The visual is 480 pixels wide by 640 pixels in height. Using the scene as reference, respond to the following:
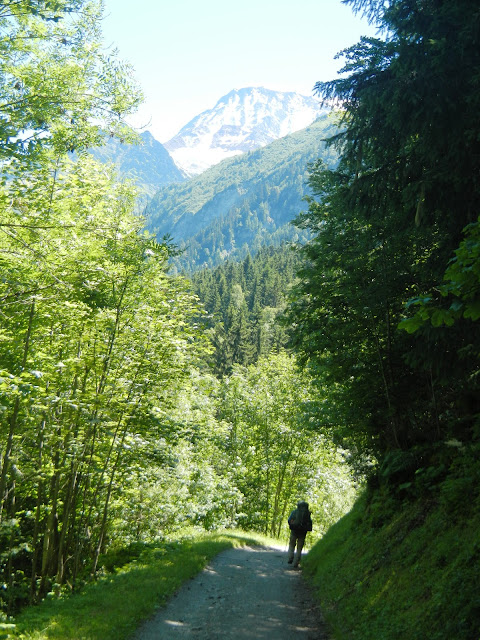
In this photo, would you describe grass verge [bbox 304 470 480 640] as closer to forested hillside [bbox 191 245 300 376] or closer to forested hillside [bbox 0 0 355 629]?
forested hillside [bbox 0 0 355 629]

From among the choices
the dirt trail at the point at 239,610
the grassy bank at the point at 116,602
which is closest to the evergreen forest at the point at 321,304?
the dirt trail at the point at 239,610

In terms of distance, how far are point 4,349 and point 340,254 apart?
703cm

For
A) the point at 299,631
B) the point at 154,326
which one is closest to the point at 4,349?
the point at 154,326

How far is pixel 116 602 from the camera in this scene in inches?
291

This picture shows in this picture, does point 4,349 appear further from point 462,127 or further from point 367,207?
point 462,127

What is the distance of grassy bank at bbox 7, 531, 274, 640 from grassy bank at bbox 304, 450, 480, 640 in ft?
9.11

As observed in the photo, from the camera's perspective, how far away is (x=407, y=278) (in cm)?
952

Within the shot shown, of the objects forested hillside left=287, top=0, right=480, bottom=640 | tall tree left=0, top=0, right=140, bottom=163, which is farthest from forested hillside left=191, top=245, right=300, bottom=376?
tall tree left=0, top=0, right=140, bottom=163

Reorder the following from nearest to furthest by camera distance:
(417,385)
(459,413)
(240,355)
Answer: (459,413)
(417,385)
(240,355)

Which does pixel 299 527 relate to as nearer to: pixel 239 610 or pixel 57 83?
pixel 239 610

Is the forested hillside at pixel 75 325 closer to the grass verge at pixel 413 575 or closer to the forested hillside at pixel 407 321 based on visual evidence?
the forested hillside at pixel 407 321

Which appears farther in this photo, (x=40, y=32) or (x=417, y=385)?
(x=417, y=385)

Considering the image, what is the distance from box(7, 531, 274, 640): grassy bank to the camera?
242 inches

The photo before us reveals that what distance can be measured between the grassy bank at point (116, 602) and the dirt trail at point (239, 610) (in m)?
0.24
